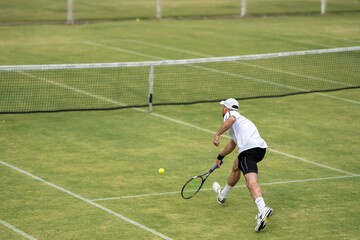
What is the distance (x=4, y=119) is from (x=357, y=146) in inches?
371

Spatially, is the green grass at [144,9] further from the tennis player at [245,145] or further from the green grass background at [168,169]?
the tennis player at [245,145]

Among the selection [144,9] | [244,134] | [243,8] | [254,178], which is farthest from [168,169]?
[144,9]

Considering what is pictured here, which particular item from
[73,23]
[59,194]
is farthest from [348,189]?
[73,23]

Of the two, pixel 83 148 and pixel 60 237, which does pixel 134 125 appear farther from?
pixel 60 237

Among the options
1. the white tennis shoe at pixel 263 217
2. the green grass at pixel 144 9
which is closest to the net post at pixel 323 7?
the green grass at pixel 144 9

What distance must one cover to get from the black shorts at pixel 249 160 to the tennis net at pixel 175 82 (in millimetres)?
8593

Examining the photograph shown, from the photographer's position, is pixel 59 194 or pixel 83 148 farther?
pixel 83 148

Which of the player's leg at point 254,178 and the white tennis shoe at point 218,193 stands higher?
the player's leg at point 254,178

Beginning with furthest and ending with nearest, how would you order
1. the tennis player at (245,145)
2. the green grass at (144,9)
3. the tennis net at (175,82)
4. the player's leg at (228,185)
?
1. the green grass at (144,9)
2. the tennis net at (175,82)
3. the player's leg at (228,185)
4. the tennis player at (245,145)

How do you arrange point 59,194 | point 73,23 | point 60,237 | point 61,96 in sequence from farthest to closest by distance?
1. point 73,23
2. point 61,96
3. point 59,194
4. point 60,237

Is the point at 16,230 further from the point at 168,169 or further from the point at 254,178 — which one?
the point at 168,169

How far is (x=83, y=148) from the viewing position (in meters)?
20.5

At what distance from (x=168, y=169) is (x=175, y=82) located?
9.64m

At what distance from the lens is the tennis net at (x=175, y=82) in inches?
982
